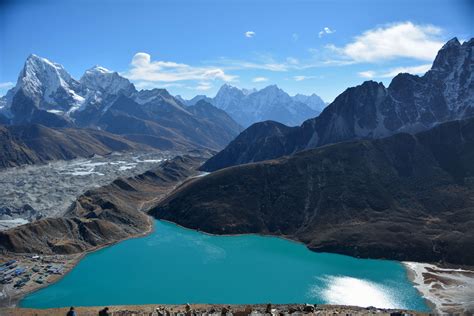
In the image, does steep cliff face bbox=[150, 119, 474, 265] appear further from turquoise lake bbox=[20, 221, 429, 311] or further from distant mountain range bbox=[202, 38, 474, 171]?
distant mountain range bbox=[202, 38, 474, 171]

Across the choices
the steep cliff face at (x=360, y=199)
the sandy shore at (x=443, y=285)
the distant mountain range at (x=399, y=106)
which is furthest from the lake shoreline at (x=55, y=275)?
the distant mountain range at (x=399, y=106)

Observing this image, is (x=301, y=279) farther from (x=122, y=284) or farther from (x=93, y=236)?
(x=93, y=236)

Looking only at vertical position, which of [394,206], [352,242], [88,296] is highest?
[394,206]

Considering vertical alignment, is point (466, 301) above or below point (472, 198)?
below

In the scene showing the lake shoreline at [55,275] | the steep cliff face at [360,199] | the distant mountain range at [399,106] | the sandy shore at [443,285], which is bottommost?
the lake shoreline at [55,275]

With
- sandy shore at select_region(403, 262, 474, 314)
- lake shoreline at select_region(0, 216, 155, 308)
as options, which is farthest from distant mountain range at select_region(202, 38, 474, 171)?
sandy shore at select_region(403, 262, 474, 314)

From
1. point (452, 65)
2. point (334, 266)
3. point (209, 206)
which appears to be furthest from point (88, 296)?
point (452, 65)

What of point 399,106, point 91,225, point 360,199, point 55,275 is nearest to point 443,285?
point 360,199

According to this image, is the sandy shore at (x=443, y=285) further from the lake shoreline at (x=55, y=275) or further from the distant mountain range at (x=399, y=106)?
the distant mountain range at (x=399, y=106)
